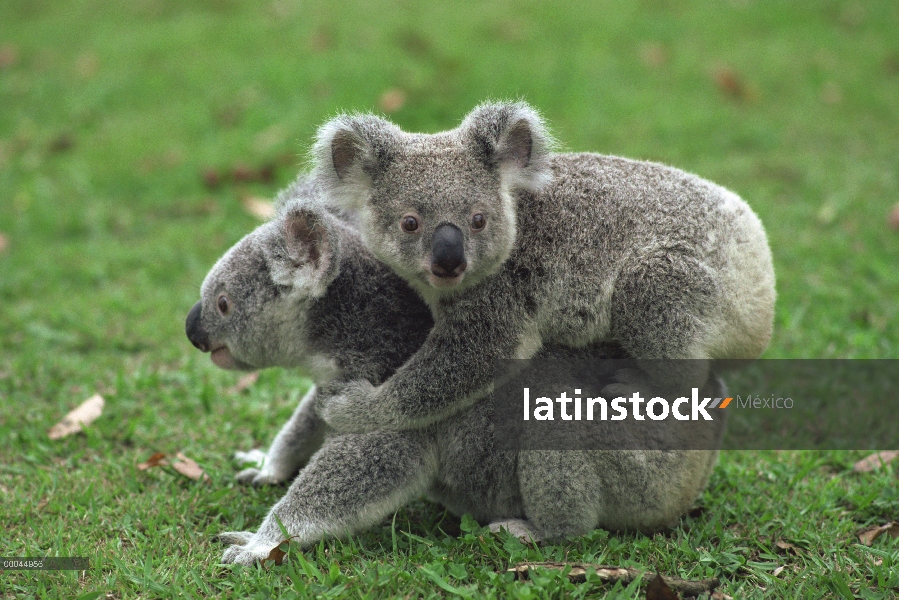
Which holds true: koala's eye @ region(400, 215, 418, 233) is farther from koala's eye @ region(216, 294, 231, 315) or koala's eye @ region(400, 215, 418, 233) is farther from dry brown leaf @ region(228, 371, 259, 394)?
dry brown leaf @ region(228, 371, 259, 394)

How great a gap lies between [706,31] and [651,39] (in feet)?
2.87

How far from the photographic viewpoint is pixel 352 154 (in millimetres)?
3502

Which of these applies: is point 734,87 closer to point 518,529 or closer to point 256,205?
point 256,205

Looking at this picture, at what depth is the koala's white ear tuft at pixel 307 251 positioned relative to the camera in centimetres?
361

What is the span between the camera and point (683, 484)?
354 cm

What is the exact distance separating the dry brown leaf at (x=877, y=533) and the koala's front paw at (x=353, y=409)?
2168 millimetres

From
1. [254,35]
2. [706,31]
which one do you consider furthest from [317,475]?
[706,31]

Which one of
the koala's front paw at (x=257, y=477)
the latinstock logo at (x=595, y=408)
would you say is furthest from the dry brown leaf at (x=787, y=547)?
Answer: the koala's front paw at (x=257, y=477)

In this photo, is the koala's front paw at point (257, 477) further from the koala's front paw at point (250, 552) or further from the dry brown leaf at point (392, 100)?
the dry brown leaf at point (392, 100)

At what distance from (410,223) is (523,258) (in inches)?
19.9

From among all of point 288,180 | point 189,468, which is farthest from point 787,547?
point 288,180

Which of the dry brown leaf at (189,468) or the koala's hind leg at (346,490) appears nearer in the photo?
the koala's hind leg at (346,490)

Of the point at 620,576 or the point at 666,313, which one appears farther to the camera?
the point at 666,313

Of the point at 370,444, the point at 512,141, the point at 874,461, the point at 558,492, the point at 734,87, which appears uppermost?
the point at 512,141
